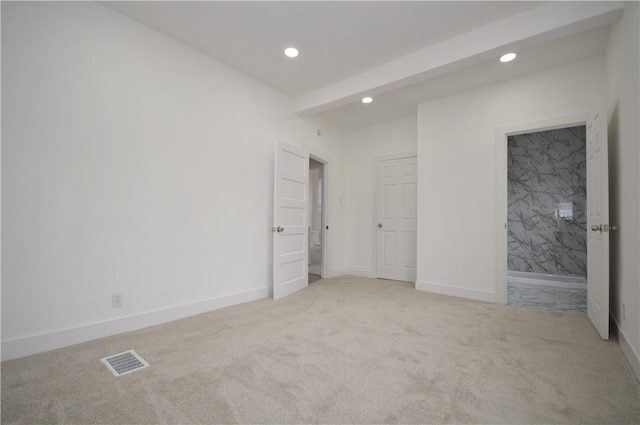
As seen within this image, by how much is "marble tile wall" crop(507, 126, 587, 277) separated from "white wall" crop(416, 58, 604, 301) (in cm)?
258

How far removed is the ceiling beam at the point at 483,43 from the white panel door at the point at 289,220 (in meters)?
0.96

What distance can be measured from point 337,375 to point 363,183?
3.99 m

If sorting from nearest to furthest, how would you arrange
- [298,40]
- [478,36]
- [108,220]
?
[108,220], [478,36], [298,40]

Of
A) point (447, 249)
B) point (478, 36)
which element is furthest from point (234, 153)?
point (447, 249)

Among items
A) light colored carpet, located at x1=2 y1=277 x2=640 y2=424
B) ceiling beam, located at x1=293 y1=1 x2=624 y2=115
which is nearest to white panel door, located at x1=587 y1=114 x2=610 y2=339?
light colored carpet, located at x1=2 y1=277 x2=640 y2=424

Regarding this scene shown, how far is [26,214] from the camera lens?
2.12m

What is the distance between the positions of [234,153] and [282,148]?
25.8 inches

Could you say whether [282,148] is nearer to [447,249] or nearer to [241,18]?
[241,18]

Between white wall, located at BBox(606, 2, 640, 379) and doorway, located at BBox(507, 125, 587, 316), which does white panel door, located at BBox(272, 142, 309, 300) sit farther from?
doorway, located at BBox(507, 125, 587, 316)

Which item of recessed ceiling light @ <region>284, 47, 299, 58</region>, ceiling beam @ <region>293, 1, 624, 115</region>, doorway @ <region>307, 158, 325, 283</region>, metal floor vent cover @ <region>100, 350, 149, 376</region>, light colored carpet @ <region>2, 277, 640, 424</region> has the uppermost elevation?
recessed ceiling light @ <region>284, 47, 299, 58</region>

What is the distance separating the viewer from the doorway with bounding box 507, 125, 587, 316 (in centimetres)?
527

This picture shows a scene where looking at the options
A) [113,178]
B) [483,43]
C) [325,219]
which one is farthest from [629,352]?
[113,178]

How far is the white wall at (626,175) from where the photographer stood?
199 cm

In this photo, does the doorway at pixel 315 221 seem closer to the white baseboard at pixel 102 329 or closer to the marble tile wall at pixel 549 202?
the white baseboard at pixel 102 329
